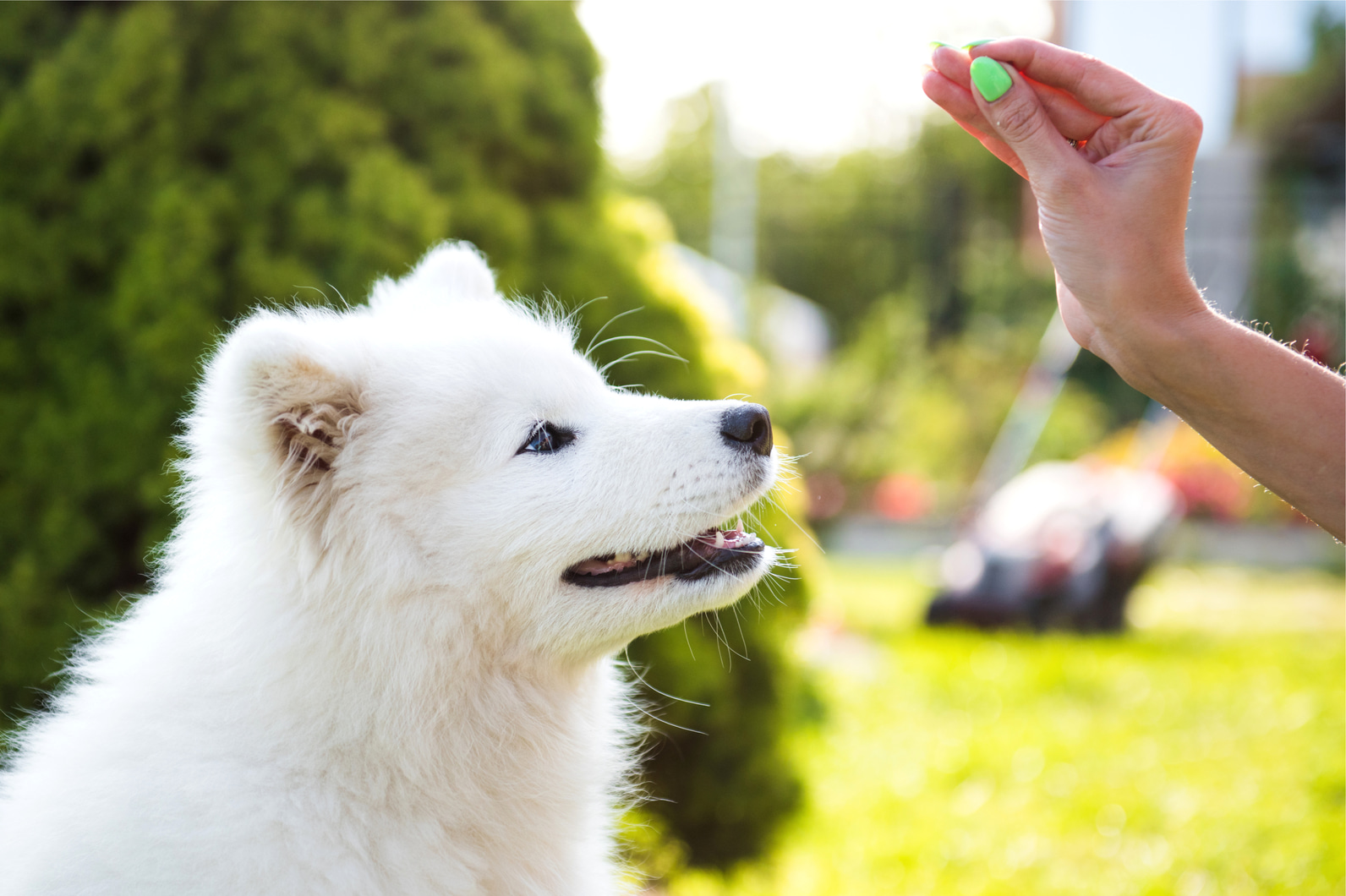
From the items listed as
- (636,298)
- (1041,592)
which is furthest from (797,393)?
(636,298)

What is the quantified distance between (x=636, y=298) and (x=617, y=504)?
2.13 metres

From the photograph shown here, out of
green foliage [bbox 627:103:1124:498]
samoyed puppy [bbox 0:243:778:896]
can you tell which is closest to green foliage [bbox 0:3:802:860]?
samoyed puppy [bbox 0:243:778:896]

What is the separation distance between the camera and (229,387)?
6.28ft

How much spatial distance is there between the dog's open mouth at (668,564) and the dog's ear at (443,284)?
2.60ft

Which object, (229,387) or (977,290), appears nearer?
(229,387)

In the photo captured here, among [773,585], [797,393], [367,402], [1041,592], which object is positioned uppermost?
[367,402]

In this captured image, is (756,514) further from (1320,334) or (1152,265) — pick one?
(1320,334)

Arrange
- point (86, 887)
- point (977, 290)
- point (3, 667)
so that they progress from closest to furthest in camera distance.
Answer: point (86, 887)
point (3, 667)
point (977, 290)

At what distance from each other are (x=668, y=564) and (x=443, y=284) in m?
0.99

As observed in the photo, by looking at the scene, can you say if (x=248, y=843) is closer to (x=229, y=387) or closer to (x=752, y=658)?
(x=229, y=387)

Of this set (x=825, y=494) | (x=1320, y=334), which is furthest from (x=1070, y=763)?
(x=1320, y=334)

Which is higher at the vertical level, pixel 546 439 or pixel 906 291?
pixel 546 439

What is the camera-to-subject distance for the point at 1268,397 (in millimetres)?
1905

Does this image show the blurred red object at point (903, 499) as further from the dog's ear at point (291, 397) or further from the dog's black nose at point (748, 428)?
the dog's ear at point (291, 397)
